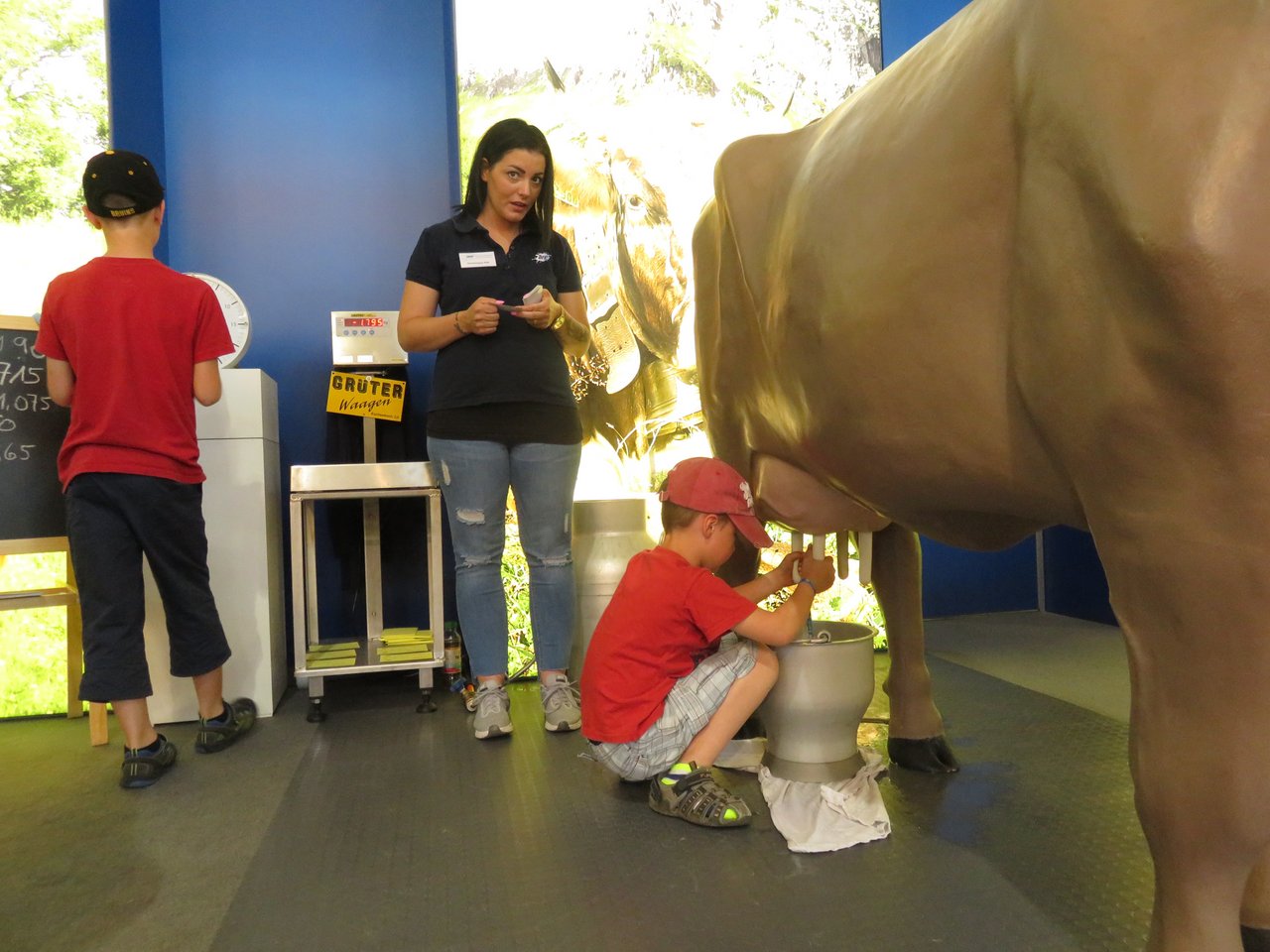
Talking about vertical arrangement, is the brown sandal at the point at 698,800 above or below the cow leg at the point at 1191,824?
below

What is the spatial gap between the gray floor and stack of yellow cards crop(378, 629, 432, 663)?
1.10ft

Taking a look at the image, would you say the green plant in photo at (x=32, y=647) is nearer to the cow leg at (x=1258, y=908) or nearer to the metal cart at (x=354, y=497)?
the metal cart at (x=354, y=497)

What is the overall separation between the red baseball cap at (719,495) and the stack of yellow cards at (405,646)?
3.70 feet

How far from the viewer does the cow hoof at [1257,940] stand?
2.84ft

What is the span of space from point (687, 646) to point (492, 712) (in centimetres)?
68

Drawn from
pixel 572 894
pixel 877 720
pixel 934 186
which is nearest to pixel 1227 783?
pixel 934 186

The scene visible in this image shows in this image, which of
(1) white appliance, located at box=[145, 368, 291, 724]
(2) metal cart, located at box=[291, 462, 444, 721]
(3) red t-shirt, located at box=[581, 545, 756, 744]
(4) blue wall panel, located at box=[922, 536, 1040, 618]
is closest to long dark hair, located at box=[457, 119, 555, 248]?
(2) metal cart, located at box=[291, 462, 444, 721]

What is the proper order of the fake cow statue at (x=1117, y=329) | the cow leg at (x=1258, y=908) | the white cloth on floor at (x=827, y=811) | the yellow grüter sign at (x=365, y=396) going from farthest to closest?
the yellow grüter sign at (x=365, y=396) → the white cloth on floor at (x=827, y=811) → the cow leg at (x=1258, y=908) → the fake cow statue at (x=1117, y=329)

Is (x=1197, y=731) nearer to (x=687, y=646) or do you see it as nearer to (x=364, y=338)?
(x=687, y=646)

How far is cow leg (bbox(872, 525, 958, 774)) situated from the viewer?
1612 mm

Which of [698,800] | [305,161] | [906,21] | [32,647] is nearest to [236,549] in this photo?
[32,647]

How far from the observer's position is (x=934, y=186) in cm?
86

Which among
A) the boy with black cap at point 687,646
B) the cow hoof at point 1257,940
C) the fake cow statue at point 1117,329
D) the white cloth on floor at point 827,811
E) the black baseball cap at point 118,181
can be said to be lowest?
the white cloth on floor at point 827,811

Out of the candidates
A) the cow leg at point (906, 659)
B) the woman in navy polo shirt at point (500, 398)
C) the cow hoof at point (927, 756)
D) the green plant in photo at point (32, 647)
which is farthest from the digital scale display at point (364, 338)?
the cow hoof at point (927, 756)
